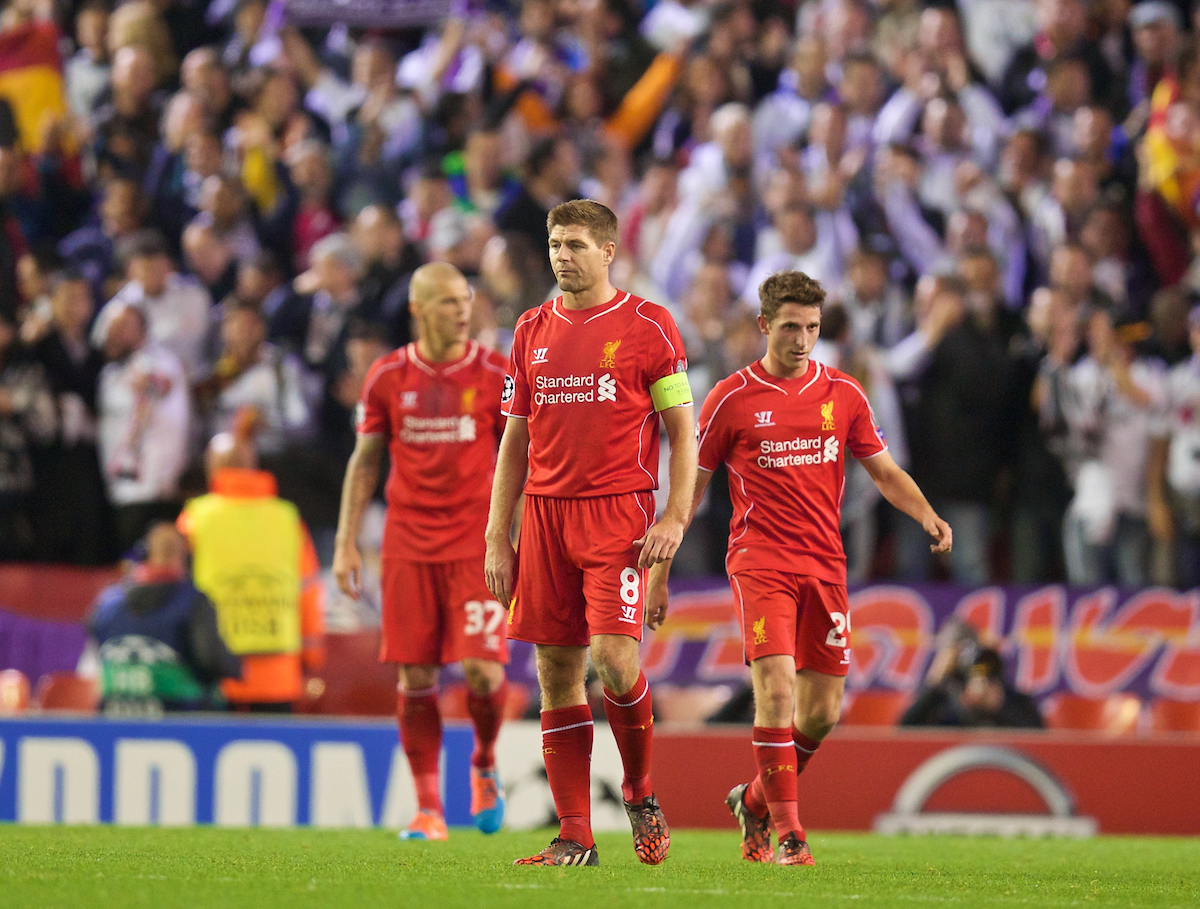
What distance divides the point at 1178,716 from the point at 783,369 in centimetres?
571

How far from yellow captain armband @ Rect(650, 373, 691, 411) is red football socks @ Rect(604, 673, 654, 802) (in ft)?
3.29

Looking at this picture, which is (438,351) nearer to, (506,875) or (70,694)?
(506,875)

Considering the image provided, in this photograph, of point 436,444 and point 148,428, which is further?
point 148,428

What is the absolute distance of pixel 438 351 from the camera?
7.99 m

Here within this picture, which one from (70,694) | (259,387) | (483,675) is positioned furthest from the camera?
(259,387)

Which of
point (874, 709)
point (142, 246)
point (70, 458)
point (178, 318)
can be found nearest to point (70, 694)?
point (70, 458)

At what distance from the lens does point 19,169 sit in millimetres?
14516

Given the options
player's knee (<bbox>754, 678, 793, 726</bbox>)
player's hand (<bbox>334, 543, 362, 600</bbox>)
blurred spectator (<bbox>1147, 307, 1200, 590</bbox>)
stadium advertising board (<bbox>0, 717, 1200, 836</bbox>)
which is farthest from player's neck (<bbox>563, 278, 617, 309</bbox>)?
blurred spectator (<bbox>1147, 307, 1200, 590</bbox>)

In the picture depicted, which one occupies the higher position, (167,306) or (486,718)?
(167,306)

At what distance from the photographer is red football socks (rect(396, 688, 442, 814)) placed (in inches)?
310

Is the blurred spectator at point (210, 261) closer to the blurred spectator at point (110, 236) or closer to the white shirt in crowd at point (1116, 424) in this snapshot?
the blurred spectator at point (110, 236)

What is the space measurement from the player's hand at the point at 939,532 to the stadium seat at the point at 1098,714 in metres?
5.00

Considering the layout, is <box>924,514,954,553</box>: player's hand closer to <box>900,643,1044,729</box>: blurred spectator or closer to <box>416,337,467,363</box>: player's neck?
<box>416,337,467,363</box>: player's neck

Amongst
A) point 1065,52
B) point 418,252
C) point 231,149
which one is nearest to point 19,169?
point 231,149
